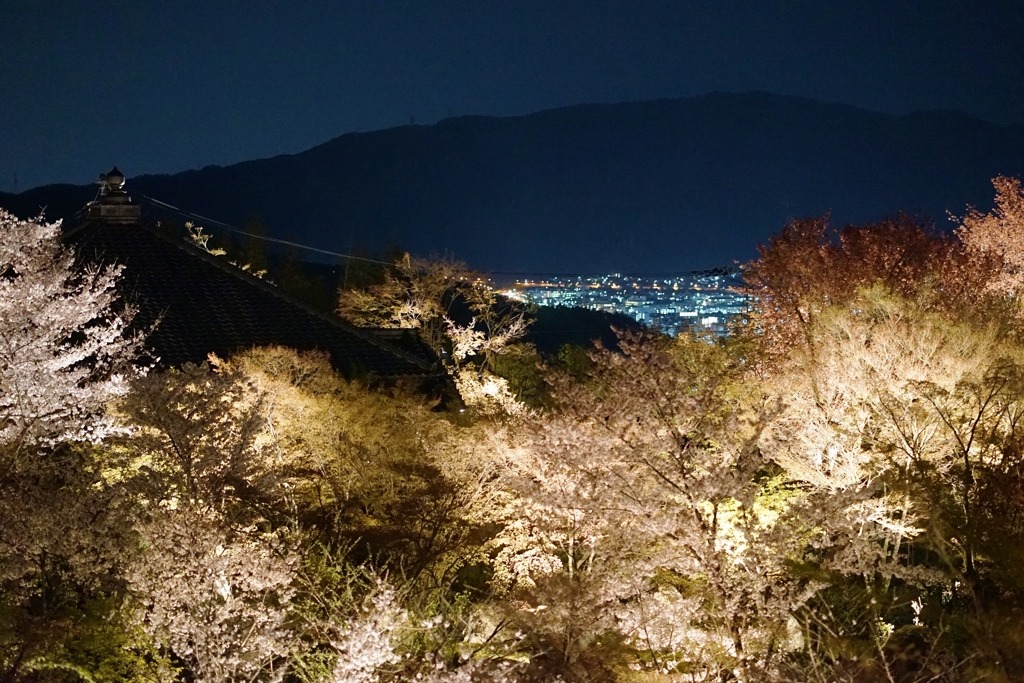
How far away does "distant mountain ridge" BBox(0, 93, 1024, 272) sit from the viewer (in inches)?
4488

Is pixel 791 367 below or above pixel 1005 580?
above

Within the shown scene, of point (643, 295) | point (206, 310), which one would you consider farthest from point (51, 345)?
point (643, 295)

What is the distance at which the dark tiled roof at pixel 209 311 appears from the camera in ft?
48.5

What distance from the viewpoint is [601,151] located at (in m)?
192

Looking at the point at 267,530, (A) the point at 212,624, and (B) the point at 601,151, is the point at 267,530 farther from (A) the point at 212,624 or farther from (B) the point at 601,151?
(B) the point at 601,151

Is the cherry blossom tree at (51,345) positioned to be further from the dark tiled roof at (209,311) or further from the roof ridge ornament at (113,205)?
the roof ridge ornament at (113,205)

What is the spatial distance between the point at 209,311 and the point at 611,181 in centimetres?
16309

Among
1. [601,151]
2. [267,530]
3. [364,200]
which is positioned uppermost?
[601,151]

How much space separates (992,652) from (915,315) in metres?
5.40

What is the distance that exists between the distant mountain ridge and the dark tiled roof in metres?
73.7

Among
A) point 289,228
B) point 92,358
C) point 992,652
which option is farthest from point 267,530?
point 289,228

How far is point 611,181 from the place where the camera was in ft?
568

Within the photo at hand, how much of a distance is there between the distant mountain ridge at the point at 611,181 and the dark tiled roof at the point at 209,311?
242ft

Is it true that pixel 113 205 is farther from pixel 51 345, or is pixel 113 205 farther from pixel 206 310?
pixel 51 345
